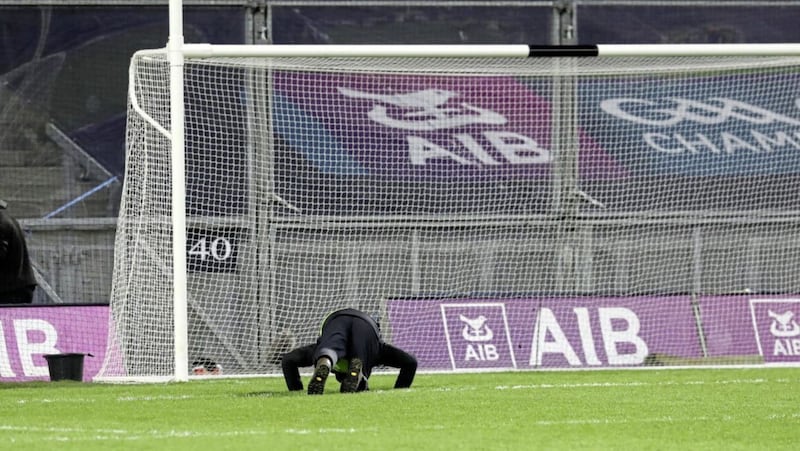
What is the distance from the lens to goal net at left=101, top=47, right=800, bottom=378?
15367 mm

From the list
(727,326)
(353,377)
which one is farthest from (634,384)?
(727,326)

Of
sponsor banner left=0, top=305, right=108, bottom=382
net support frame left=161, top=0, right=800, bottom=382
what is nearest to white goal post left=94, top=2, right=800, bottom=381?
net support frame left=161, top=0, right=800, bottom=382

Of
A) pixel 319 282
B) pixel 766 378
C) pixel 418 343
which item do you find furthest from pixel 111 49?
pixel 766 378

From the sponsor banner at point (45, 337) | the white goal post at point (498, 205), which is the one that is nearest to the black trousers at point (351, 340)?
the white goal post at point (498, 205)

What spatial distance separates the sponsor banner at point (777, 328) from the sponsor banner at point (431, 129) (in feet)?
7.61

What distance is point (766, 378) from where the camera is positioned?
1295 cm

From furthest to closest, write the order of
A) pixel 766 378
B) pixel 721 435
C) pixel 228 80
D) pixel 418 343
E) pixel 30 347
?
pixel 228 80 → pixel 418 343 → pixel 30 347 → pixel 766 378 → pixel 721 435

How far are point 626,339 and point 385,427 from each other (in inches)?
296

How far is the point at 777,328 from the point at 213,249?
5942mm

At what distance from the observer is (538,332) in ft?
50.3

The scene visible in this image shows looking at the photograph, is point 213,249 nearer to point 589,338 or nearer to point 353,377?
point 589,338

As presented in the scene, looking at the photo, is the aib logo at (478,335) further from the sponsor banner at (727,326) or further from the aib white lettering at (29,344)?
the aib white lettering at (29,344)

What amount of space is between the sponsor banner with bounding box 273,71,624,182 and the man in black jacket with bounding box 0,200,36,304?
334 cm

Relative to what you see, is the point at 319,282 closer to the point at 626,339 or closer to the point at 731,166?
the point at 626,339
